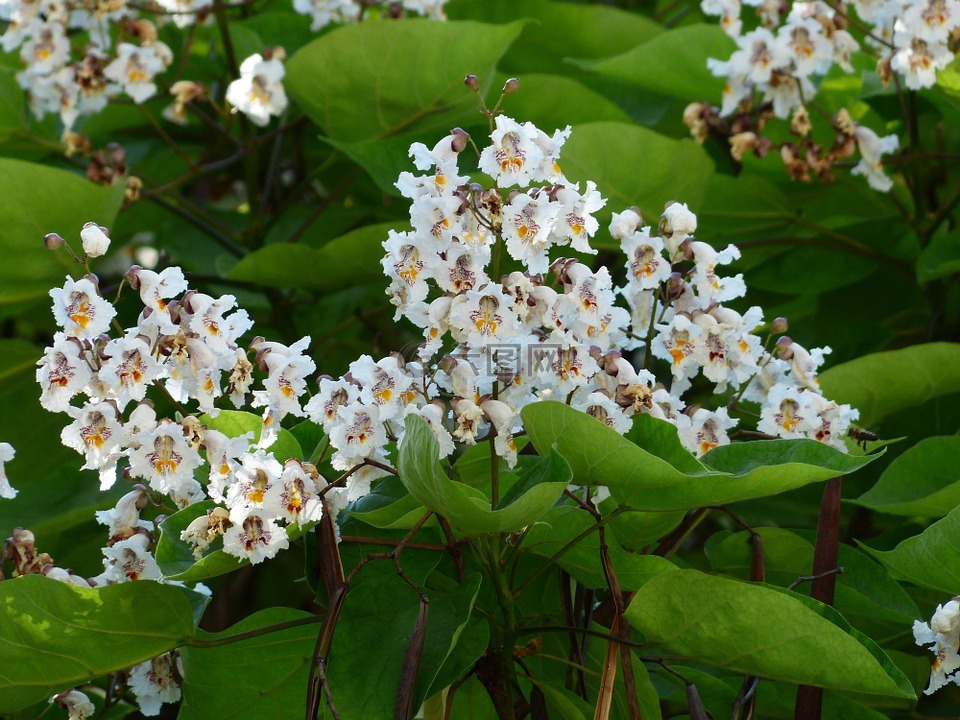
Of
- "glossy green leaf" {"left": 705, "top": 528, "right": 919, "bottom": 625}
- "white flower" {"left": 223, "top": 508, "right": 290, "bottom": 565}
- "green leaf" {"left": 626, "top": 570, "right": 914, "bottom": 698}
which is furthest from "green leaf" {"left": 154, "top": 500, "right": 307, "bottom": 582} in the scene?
"glossy green leaf" {"left": 705, "top": 528, "right": 919, "bottom": 625}

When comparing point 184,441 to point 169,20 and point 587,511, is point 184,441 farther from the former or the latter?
point 169,20

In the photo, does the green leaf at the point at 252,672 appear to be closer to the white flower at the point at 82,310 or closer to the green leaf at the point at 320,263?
the white flower at the point at 82,310

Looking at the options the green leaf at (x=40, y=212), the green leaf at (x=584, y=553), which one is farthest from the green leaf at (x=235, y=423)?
the green leaf at (x=40, y=212)

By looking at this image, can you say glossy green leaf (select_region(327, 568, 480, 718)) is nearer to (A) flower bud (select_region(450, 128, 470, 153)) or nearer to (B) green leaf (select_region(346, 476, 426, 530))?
(B) green leaf (select_region(346, 476, 426, 530))

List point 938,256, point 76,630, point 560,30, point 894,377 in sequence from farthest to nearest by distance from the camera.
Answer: point 560,30 < point 938,256 < point 894,377 < point 76,630

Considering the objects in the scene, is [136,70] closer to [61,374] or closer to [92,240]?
[92,240]

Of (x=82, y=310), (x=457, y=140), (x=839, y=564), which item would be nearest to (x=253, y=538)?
(x=82, y=310)
